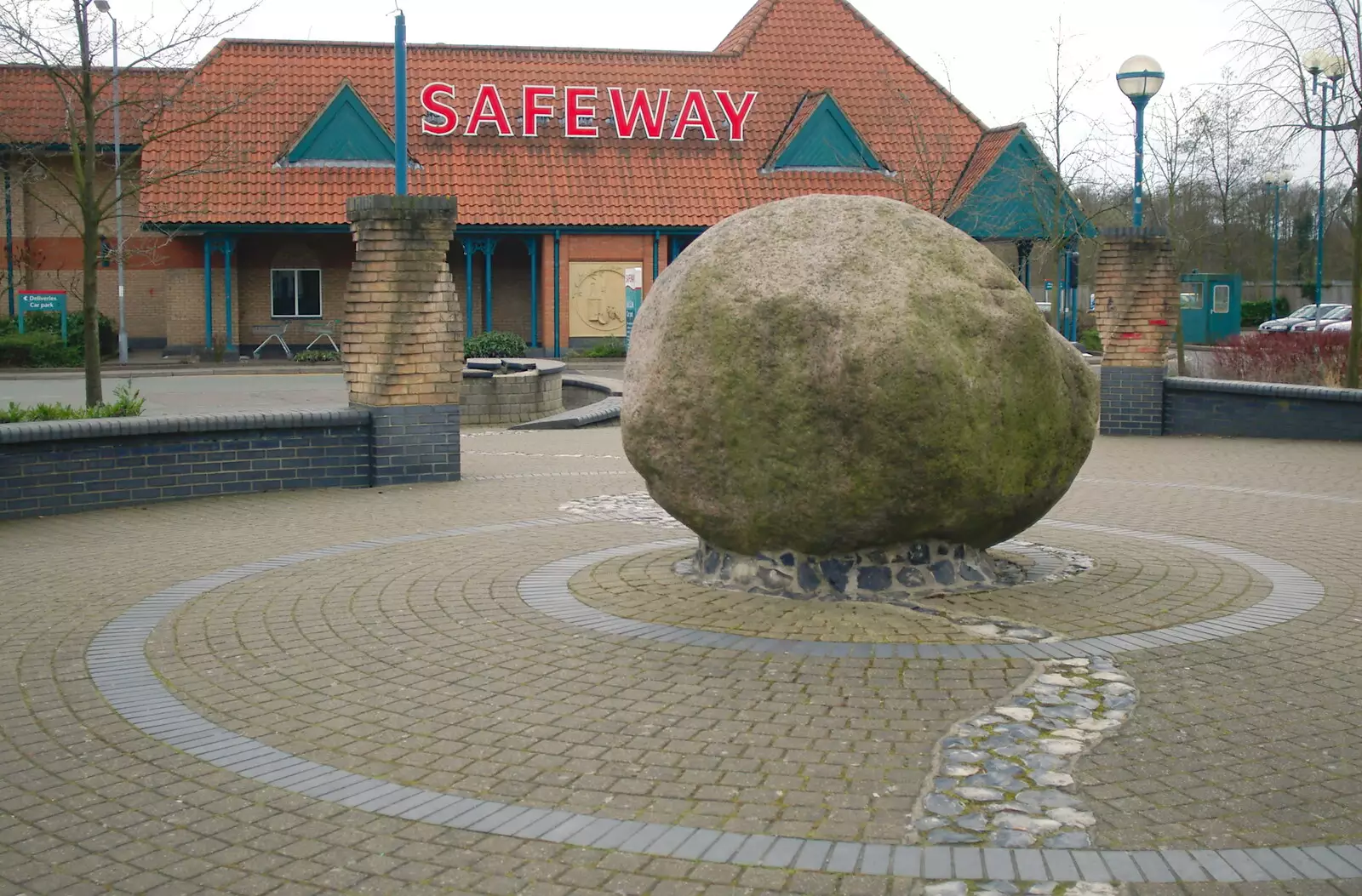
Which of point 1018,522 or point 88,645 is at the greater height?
point 1018,522

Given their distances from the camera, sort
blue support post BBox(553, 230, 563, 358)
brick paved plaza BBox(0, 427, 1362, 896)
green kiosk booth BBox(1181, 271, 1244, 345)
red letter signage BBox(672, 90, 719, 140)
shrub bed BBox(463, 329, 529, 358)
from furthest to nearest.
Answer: green kiosk booth BBox(1181, 271, 1244, 345)
red letter signage BBox(672, 90, 719, 140)
blue support post BBox(553, 230, 563, 358)
shrub bed BBox(463, 329, 529, 358)
brick paved plaza BBox(0, 427, 1362, 896)

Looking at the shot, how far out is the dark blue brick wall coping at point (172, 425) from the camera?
11.2 meters

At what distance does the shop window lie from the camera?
1426 inches

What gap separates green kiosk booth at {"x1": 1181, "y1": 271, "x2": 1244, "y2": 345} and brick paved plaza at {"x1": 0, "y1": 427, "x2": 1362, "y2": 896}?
126 ft

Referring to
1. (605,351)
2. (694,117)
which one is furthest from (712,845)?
(694,117)

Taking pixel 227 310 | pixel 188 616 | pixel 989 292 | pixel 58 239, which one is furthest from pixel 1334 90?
pixel 58 239

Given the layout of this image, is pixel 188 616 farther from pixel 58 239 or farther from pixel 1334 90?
pixel 58 239

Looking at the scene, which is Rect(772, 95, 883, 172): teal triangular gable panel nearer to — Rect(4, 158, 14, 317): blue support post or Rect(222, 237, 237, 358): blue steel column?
Rect(222, 237, 237, 358): blue steel column

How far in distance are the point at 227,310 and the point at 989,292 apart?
30817 millimetres


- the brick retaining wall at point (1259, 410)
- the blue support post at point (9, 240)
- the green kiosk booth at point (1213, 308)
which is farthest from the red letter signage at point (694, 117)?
the brick retaining wall at point (1259, 410)

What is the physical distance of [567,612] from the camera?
25.2 ft

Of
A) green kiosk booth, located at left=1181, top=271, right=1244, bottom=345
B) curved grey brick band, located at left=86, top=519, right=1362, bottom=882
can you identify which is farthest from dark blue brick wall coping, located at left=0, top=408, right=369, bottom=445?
green kiosk booth, located at left=1181, top=271, right=1244, bottom=345

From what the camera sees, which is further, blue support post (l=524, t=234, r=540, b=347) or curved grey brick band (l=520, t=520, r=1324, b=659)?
blue support post (l=524, t=234, r=540, b=347)

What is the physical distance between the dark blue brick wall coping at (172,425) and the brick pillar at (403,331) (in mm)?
363
